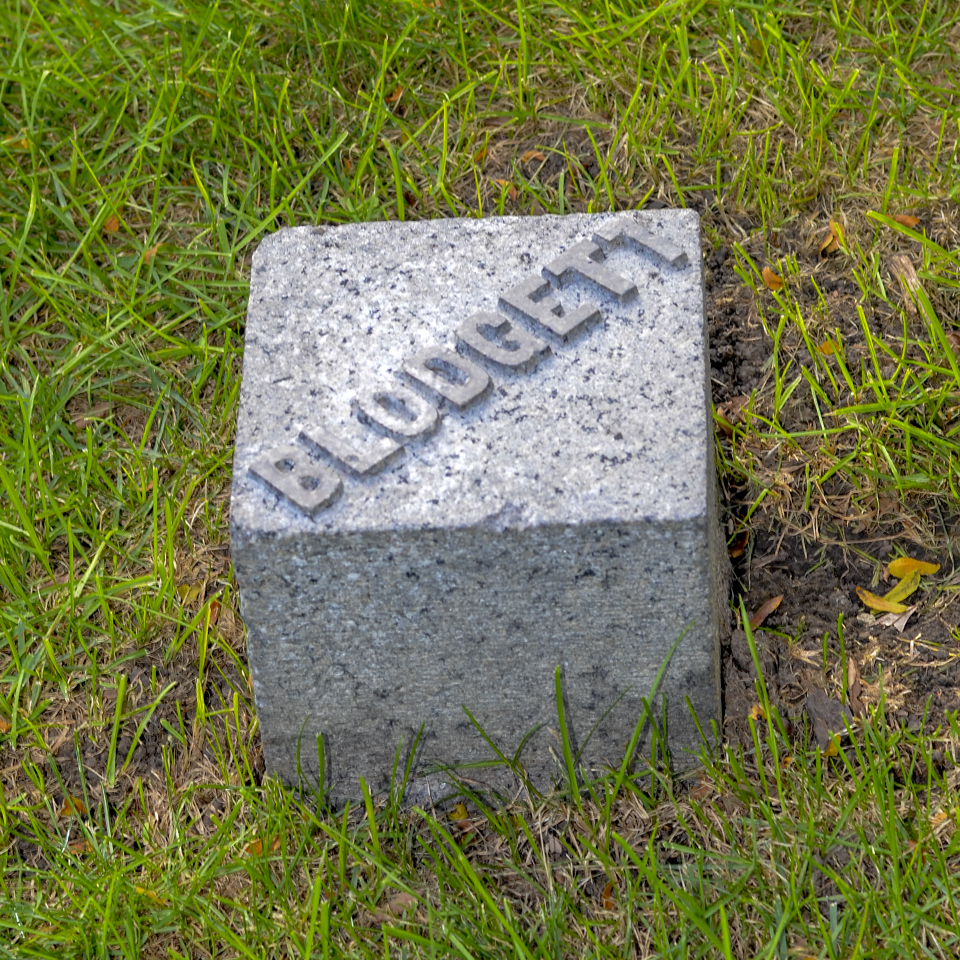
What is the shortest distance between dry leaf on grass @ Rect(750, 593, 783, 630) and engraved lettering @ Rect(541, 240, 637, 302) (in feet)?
2.15

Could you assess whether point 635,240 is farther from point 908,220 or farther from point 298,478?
point 908,220

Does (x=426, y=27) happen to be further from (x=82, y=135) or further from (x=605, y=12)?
(x=82, y=135)

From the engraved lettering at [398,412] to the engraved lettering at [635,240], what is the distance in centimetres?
48

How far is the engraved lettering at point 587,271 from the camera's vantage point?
84.1 inches

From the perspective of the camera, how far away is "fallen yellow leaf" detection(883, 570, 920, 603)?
2.36 meters

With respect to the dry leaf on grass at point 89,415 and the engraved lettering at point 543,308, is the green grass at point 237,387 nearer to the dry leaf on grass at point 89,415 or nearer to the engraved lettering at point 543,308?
the dry leaf on grass at point 89,415

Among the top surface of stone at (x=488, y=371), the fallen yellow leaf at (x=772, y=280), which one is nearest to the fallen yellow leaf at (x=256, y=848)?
the top surface of stone at (x=488, y=371)

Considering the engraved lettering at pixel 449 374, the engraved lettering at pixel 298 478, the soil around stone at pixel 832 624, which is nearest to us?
the engraved lettering at pixel 298 478

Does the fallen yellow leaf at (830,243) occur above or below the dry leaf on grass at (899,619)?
above

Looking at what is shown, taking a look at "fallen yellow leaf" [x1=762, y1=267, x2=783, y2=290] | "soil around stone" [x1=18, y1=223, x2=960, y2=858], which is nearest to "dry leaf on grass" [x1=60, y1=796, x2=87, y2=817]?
"soil around stone" [x1=18, y1=223, x2=960, y2=858]

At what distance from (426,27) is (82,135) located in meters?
0.91

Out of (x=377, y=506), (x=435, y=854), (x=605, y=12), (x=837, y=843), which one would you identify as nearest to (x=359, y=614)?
(x=377, y=506)

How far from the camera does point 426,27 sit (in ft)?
10.8

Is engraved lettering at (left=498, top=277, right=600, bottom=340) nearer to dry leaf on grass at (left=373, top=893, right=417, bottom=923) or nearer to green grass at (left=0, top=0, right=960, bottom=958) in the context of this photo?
green grass at (left=0, top=0, right=960, bottom=958)
